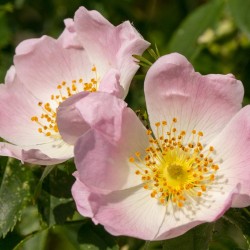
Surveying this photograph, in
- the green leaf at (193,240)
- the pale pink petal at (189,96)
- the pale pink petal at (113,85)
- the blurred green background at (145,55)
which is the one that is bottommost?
the blurred green background at (145,55)

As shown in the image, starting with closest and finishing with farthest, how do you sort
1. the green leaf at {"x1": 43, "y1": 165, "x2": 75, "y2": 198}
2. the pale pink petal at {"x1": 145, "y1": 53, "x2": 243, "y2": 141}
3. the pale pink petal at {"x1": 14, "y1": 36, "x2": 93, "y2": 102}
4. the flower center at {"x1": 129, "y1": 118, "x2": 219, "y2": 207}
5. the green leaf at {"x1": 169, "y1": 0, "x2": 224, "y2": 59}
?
the pale pink petal at {"x1": 145, "y1": 53, "x2": 243, "y2": 141} → the flower center at {"x1": 129, "y1": 118, "x2": 219, "y2": 207} → the green leaf at {"x1": 43, "y1": 165, "x2": 75, "y2": 198} → the pale pink petal at {"x1": 14, "y1": 36, "x2": 93, "y2": 102} → the green leaf at {"x1": 169, "y1": 0, "x2": 224, "y2": 59}

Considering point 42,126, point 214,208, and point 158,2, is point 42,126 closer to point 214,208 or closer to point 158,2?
point 214,208

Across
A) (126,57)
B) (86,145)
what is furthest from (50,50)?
(86,145)

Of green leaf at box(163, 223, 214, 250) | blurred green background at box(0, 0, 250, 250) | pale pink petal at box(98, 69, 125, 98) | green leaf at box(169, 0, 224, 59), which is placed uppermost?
pale pink petal at box(98, 69, 125, 98)

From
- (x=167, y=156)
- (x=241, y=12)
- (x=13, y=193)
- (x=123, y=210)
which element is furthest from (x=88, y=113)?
(x=241, y=12)

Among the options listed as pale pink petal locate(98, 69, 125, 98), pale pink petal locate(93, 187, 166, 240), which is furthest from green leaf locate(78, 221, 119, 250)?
pale pink petal locate(98, 69, 125, 98)

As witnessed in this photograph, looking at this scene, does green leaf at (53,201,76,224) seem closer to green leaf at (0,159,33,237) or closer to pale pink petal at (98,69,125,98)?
green leaf at (0,159,33,237)

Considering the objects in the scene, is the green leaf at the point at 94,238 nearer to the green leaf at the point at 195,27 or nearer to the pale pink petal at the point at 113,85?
the pale pink petal at the point at 113,85

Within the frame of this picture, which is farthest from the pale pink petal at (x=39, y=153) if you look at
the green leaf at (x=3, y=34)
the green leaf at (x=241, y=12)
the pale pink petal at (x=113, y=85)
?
the green leaf at (x=241, y=12)
